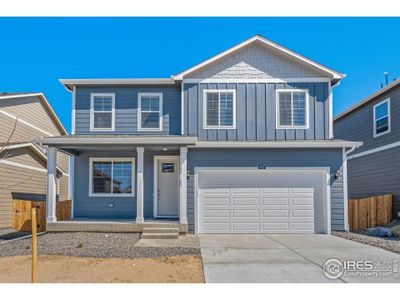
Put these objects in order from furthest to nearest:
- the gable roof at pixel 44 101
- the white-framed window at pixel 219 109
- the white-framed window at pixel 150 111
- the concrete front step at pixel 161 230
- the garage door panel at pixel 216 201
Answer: the gable roof at pixel 44 101, the white-framed window at pixel 150 111, the white-framed window at pixel 219 109, the garage door panel at pixel 216 201, the concrete front step at pixel 161 230

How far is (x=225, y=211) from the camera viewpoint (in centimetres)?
1170

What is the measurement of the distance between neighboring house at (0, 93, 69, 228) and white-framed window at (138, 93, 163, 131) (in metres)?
4.11

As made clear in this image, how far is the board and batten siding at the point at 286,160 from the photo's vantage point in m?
11.7

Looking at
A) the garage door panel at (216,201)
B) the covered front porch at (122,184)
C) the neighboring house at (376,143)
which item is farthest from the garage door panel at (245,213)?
the neighboring house at (376,143)

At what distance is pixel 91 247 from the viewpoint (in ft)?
29.0

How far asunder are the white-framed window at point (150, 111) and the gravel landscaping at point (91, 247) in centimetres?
428

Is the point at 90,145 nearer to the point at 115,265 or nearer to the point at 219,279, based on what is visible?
the point at 115,265

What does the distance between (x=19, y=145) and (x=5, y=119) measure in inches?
47.3

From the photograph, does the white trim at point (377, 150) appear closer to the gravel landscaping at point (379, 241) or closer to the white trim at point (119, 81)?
the gravel landscaping at point (379, 241)

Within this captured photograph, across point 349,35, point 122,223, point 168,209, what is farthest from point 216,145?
point 349,35

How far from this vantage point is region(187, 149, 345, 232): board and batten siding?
38.2 feet

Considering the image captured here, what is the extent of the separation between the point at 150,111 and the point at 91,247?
5973 mm

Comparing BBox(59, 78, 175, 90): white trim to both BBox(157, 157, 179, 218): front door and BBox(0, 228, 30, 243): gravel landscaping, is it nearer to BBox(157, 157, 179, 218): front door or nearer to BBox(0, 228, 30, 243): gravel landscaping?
BBox(157, 157, 179, 218): front door

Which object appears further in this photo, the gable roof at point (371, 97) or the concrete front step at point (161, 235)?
the gable roof at point (371, 97)
